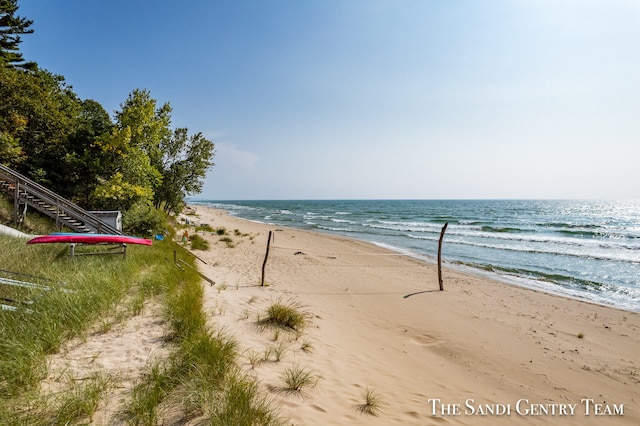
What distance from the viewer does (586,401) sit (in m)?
5.70

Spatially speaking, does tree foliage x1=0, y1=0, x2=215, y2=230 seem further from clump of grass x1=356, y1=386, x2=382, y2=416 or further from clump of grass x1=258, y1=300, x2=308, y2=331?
clump of grass x1=356, y1=386, x2=382, y2=416

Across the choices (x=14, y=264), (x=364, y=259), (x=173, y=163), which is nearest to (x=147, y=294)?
(x=14, y=264)

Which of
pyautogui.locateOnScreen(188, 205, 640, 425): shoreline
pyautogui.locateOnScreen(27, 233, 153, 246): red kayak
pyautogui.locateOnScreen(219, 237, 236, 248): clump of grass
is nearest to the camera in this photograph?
pyautogui.locateOnScreen(188, 205, 640, 425): shoreline

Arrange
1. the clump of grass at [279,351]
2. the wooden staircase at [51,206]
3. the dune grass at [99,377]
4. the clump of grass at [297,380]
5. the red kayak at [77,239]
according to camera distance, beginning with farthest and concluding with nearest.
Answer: the wooden staircase at [51,206]
the red kayak at [77,239]
the clump of grass at [279,351]
the clump of grass at [297,380]
the dune grass at [99,377]

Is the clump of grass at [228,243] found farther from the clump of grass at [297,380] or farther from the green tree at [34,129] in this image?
the clump of grass at [297,380]

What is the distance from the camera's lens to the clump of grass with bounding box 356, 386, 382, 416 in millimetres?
4438

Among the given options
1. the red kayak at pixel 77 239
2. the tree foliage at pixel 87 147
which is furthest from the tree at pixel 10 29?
the red kayak at pixel 77 239

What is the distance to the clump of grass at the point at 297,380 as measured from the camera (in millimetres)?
4750

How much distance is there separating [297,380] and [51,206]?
1785 cm

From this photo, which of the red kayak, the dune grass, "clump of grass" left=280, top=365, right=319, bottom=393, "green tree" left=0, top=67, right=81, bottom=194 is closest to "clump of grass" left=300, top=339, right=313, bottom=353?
"clump of grass" left=280, top=365, right=319, bottom=393

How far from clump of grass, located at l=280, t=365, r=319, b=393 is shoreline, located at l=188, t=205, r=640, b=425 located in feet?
0.50

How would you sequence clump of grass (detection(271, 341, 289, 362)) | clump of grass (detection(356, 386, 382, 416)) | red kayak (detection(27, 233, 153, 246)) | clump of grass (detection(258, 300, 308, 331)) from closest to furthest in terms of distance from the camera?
clump of grass (detection(356, 386, 382, 416)), clump of grass (detection(271, 341, 289, 362)), clump of grass (detection(258, 300, 308, 331)), red kayak (detection(27, 233, 153, 246))

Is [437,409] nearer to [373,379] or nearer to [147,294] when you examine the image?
[373,379]

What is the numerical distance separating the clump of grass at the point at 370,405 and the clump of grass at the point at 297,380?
2.78 feet
